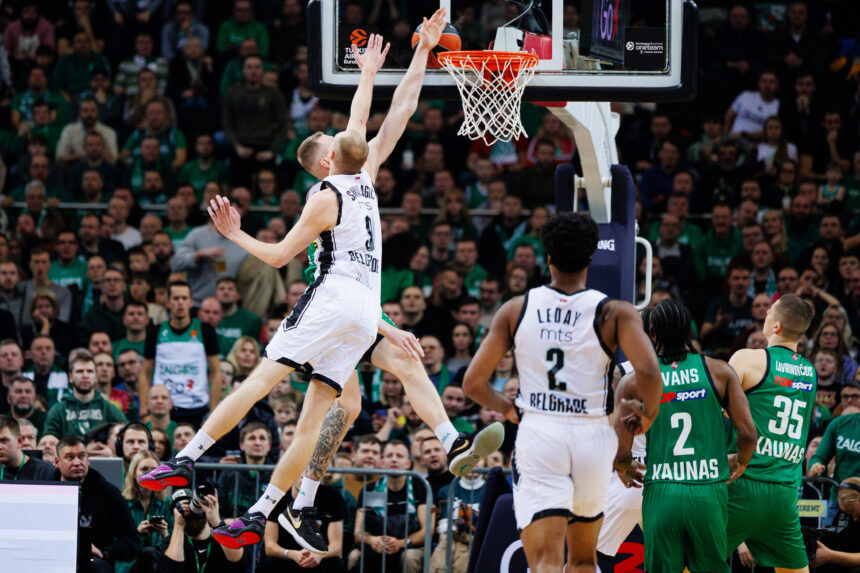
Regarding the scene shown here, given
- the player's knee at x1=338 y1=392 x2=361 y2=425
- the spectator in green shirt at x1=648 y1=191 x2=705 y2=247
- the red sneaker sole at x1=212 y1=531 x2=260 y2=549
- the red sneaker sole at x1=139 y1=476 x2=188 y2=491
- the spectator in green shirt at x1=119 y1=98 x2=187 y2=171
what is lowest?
the red sneaker sole at x1=212 y1=531 x2=260 y2=549

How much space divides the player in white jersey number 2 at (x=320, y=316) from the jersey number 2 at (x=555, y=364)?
1392 millimetres

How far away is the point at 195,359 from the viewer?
44.4 feet

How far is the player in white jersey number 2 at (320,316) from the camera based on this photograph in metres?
7.82

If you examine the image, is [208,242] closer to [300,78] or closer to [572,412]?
[300,78]

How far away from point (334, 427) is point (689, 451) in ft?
7.78

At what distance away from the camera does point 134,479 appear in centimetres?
1116

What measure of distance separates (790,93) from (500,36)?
10.1 m

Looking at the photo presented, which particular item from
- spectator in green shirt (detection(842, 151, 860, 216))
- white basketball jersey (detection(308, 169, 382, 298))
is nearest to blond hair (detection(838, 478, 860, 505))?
white basketball jersey (detection(308, 169, 382, 298))

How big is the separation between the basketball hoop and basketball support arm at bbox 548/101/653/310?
1031mm

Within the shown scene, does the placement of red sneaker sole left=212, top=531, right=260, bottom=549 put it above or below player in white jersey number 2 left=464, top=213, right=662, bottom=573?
below

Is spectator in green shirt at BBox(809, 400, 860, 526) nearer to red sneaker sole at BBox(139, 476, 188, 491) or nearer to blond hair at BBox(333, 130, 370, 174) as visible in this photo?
blond hair at BBox(333, 130, 370, 174)

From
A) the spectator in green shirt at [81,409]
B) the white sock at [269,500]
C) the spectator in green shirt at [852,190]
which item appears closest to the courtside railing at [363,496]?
the spectator in green shirt at [81,409]

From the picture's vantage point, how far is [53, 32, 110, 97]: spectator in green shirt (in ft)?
61.7

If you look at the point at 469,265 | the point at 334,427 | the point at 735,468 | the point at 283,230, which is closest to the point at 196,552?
the point at 334,427
